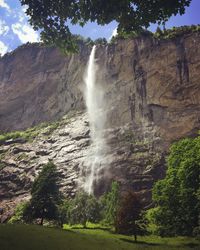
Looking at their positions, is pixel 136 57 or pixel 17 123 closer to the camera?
pixel 136 57

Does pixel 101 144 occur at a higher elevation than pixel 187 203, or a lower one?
higher

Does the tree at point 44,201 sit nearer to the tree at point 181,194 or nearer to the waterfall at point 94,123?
the tree at point 181,194

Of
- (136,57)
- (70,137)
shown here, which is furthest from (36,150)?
(136,57)

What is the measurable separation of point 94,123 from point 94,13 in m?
94.1

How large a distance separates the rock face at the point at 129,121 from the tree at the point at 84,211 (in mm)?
15779

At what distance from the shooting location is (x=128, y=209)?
162 feet

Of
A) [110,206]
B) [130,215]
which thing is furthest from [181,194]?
[110,206]

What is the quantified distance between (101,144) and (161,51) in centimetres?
3403

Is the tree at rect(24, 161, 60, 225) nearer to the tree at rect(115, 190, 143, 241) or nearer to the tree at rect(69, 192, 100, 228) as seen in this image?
the tree at rect(69, 192, 100, 228)

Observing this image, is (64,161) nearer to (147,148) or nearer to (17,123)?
(147,148)

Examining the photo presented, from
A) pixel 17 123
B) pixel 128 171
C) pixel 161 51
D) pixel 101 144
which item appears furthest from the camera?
pixel 17 123

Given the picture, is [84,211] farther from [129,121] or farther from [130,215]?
[129,121]

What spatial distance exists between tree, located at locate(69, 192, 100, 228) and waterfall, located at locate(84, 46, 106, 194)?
51.1ft

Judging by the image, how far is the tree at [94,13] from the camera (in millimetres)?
13203
